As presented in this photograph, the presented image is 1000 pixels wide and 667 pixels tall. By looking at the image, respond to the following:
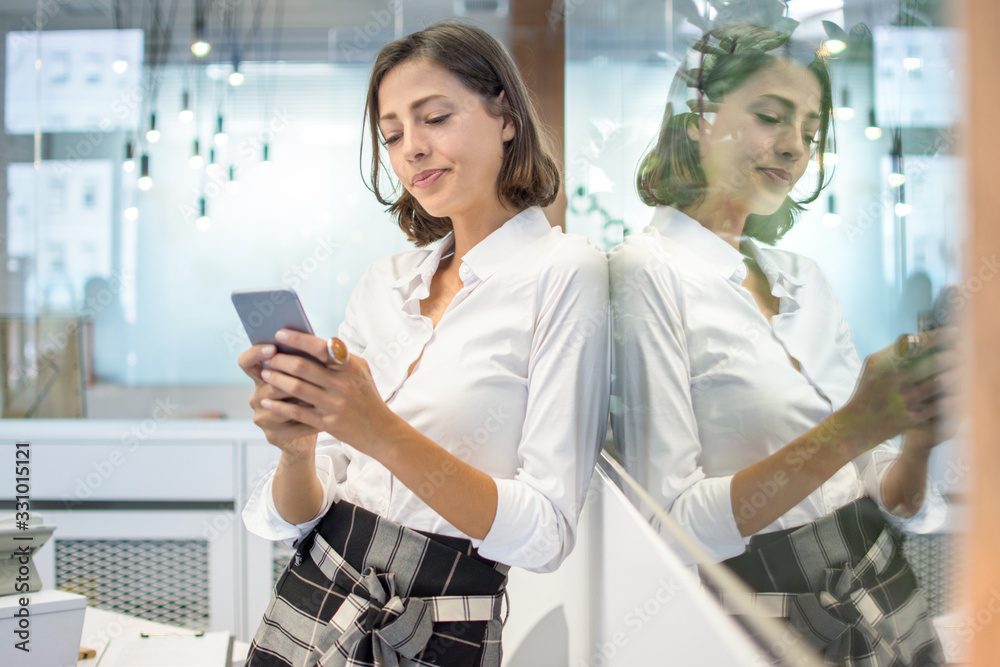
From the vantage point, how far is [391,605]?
0.97m

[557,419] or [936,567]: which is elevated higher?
[936,567]

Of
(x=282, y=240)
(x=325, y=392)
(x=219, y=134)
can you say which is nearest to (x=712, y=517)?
(x=325, y=392)

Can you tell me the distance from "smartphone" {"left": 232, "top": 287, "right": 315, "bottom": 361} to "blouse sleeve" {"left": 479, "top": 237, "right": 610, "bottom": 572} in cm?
33

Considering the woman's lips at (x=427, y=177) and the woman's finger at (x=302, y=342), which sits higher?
the woman's lips at (x=427, y=177)

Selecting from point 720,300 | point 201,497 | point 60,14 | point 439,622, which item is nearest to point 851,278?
point 720,300

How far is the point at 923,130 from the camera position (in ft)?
0.94

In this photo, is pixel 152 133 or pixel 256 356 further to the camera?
pixel 152 133

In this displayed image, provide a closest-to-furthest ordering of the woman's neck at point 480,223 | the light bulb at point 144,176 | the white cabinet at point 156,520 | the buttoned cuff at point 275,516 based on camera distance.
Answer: the buttoned cuff at point 275,516, the woman's neck at point 480,223, the white cabinet at point 156,520, the light bulb at point 144,176

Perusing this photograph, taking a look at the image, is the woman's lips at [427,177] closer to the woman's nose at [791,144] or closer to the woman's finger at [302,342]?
the woman's finger at [302,342]

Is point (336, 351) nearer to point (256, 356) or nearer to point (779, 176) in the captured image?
point (256, 356)

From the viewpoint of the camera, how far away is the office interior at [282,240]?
282 millimetres

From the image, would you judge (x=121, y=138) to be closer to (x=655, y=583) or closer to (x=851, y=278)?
(x=655, y=583)

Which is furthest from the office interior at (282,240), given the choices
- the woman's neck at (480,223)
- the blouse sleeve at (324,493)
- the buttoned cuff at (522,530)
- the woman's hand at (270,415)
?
the woman's hand at (270,415)

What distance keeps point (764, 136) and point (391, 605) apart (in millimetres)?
788
